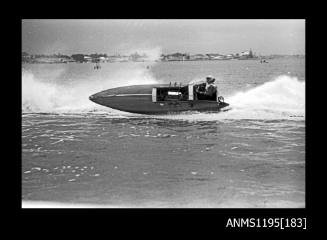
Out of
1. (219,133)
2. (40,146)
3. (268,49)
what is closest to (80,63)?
(40,146)

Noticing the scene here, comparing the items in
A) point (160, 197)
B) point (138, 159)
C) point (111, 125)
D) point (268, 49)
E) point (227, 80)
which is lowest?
point (160, 197)

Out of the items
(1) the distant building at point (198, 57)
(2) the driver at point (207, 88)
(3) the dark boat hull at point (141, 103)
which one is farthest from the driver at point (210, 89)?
(1) the distant building at point (198, 57)

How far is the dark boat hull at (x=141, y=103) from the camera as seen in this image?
852 centimetres

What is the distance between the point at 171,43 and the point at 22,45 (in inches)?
103

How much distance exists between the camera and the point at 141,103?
28.1 ft

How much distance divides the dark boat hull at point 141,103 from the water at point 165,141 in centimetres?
13

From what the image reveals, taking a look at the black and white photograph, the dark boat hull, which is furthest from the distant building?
the dark boat hull

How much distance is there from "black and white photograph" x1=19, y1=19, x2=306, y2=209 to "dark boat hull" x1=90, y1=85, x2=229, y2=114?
0.02m

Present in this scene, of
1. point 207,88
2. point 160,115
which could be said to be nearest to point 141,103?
point 160,115

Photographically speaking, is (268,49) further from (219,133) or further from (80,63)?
(80,63)

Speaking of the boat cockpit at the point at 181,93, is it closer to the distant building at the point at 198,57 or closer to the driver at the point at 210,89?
the driver at the point at 210,89

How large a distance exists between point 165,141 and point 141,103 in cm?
122

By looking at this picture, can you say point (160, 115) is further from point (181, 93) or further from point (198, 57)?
point (198, 57)

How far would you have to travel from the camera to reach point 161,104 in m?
8.58
